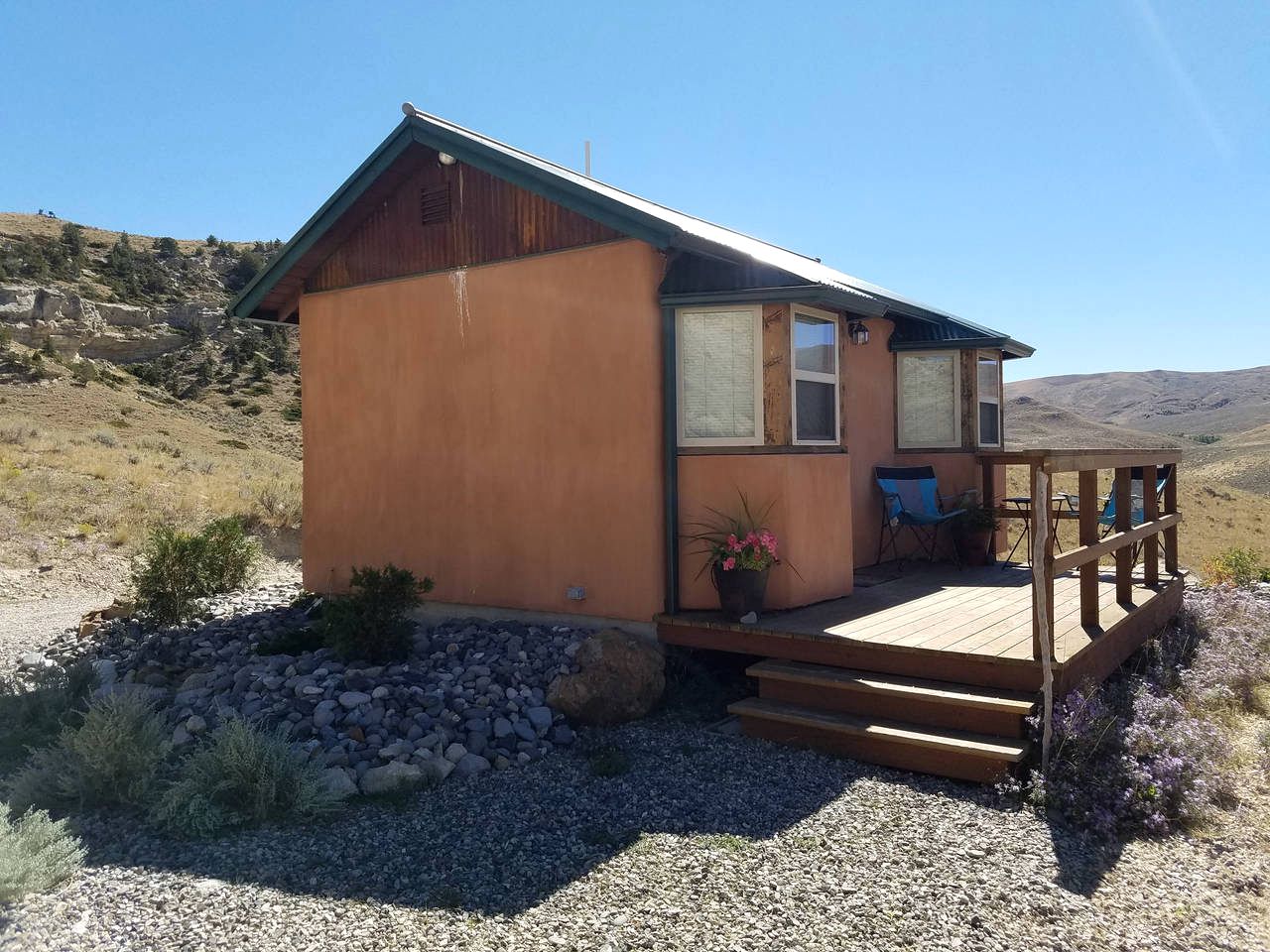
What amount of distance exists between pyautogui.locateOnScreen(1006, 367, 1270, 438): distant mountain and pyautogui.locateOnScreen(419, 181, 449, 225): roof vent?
231ft

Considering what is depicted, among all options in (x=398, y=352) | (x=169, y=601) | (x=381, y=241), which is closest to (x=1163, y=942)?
(x=398, y=352)

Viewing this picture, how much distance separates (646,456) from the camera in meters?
6.21

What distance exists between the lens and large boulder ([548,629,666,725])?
5402 mm

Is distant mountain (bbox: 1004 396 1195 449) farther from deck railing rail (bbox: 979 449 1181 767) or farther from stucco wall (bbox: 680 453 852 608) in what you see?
stucco wall (bbox: 680 453 852 608)

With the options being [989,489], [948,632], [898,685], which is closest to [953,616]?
[948,632]

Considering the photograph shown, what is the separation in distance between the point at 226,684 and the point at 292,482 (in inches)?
555

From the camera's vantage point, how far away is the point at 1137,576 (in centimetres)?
761

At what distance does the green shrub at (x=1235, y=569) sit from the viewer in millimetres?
9633

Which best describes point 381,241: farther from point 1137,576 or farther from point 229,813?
point 1137,576

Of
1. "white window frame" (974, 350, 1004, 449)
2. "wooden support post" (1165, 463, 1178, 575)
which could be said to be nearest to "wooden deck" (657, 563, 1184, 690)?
"wooden support post" (1165, 463, 1178, 575)

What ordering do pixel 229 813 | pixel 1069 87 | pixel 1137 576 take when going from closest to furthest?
pixel 229 813
pixel 1137 576
pixel 1069 87

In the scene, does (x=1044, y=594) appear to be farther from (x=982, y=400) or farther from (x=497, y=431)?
(x=982, y=400)

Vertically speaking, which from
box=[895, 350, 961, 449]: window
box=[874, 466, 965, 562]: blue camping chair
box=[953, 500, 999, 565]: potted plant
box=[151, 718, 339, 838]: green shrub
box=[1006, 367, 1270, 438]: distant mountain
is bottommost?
box=[151, 718, 339, 838]: green shrub

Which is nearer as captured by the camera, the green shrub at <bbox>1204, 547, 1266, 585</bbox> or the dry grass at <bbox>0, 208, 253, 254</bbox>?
the green shrub at <bbox>1204, 547, 1266, 585</bbox>
